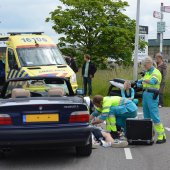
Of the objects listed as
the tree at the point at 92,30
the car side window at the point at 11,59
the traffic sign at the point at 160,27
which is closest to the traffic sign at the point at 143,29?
the traffic sign at the point at 160,27

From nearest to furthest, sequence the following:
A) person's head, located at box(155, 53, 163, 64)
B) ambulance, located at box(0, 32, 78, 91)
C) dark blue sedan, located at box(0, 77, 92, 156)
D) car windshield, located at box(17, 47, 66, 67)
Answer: dark blue sedan, located at box(0, 77, 92, 156) → person's head, located at box(155, 53, 163, 64) → ambulance, located at box(0, 32, 78, 91) → car windshield, located at box(17, 47, 66, 67)

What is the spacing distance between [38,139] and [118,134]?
9.54 feet

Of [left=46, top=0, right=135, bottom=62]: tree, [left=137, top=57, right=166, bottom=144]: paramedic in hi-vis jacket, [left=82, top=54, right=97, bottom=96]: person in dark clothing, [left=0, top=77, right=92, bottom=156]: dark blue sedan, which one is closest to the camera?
[left=0, top=77, right=92, bottom=156]: dark blue sedan

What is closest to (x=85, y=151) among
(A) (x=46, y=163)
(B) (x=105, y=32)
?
(A) (x=46, y=163)

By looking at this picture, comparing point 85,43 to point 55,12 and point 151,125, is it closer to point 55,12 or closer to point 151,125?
point 55,12

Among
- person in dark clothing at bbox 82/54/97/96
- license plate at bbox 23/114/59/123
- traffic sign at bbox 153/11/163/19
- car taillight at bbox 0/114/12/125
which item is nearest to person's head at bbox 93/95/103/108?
license plate at bbox 23/114/59/123

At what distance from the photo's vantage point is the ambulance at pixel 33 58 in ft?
54.8

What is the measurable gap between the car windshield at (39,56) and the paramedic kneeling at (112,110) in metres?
7.26

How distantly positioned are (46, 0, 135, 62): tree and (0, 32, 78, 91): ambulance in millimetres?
14699

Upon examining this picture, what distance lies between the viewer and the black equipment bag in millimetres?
9836

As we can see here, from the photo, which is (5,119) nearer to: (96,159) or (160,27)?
(96,159)

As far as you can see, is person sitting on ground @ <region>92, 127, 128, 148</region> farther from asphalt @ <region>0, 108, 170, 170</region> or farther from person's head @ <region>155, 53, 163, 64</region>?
person's head @ <region>155, 53, 163, 64</region>

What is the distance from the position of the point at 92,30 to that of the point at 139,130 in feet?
81.2

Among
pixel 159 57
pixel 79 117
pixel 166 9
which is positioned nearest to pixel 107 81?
pixel 166 9
